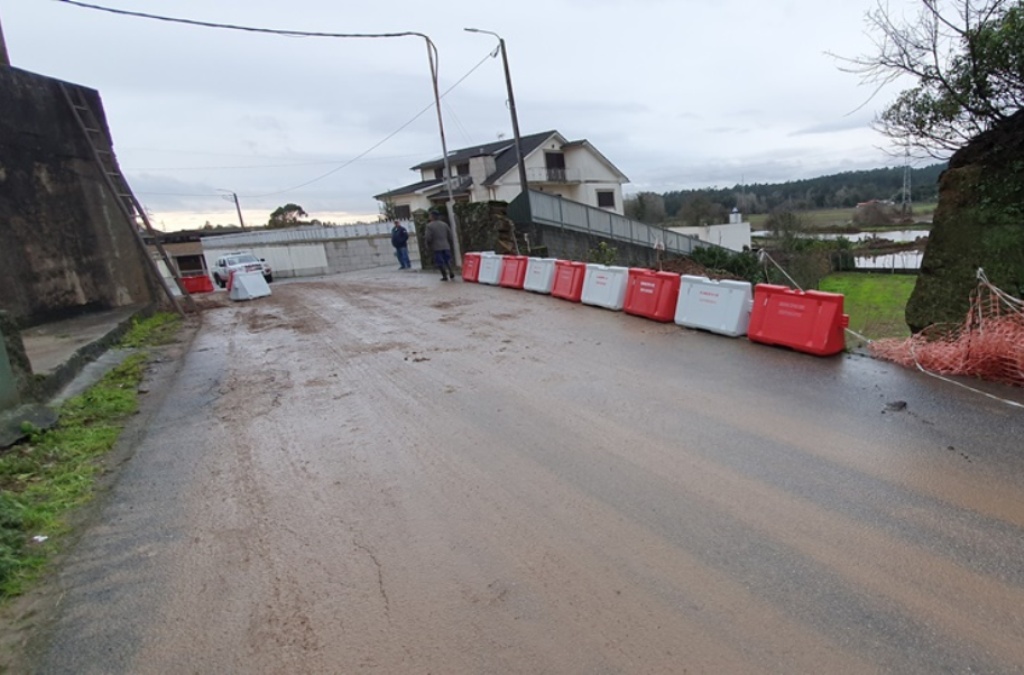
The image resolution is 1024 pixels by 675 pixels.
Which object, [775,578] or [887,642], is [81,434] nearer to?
[775,578]

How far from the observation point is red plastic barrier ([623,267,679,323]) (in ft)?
30.3

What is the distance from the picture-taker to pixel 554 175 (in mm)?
43875

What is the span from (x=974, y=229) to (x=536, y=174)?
38901 mm

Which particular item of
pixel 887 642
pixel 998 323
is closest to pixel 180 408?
pixel 887 642

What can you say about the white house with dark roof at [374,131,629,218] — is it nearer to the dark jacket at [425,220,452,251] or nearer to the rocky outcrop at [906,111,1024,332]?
the dark jacket at [425,220,452,251]

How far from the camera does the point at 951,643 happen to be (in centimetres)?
231

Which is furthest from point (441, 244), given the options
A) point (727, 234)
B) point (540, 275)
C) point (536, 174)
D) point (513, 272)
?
point (727, 234)

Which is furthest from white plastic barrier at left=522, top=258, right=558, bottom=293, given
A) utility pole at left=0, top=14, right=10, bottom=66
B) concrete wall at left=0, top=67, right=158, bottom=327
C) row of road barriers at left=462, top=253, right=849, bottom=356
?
utility pole at left=0, top=14, right=10, bottom=66

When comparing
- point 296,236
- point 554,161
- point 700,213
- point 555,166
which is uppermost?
point 554,161

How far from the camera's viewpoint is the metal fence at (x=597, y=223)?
21.0 m

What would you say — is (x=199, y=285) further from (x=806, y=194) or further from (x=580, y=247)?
(x=806, y=194)

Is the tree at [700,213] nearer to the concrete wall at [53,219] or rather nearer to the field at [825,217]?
the field at [825,217]

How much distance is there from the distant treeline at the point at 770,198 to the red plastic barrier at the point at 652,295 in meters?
42.9

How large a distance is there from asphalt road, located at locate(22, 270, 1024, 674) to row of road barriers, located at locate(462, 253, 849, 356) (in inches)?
24.7
